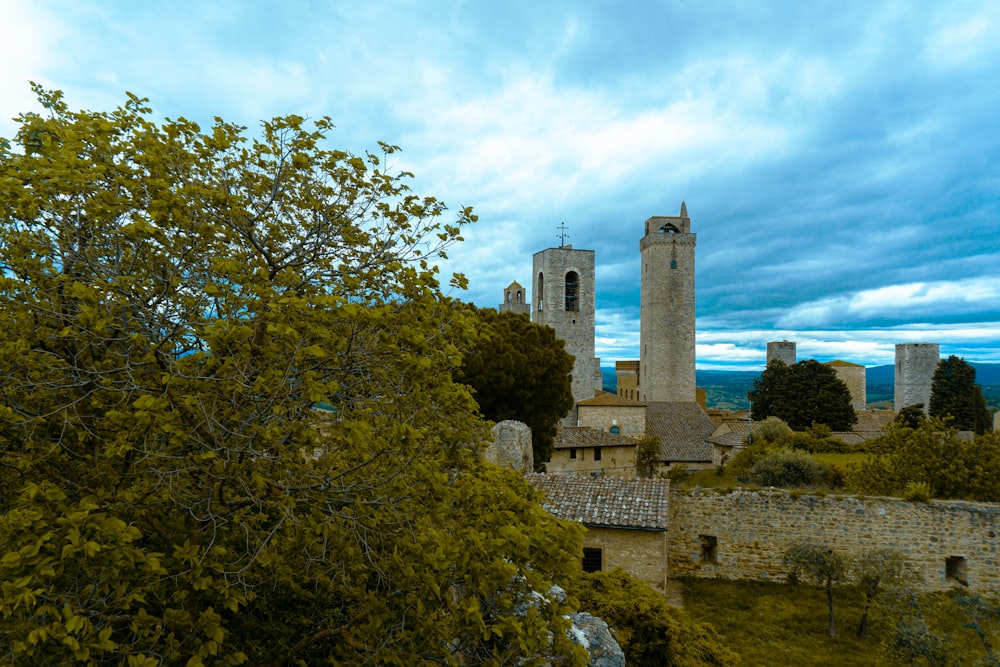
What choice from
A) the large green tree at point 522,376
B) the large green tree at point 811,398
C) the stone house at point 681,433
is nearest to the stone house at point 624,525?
the large green tree at point 522,376

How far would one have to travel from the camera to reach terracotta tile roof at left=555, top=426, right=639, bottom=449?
98.4ft

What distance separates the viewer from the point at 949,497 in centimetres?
1748

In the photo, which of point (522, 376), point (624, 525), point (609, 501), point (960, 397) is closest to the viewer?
point (624, 525)

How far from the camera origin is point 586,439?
30.6 metres

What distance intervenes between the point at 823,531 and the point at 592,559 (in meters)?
7.30

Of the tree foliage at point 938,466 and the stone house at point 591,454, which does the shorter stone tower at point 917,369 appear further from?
the tree foliage at point 938,466

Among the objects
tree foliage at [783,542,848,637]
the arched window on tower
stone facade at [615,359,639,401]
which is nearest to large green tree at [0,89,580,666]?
tree foliage at [783,542,848,637]

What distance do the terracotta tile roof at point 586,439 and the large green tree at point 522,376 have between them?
3984 millimetres

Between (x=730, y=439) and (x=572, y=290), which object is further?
(x=572, y=290)

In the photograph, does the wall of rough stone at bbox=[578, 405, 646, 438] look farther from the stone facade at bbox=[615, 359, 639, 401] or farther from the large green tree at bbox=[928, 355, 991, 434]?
the large green tree at bbox=[928, 355, 991, 434]

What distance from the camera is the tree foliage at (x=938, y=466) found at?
17.2 meters

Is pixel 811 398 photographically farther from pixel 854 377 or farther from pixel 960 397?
pixel 854 377

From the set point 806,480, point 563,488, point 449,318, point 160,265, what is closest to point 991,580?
point 806,480

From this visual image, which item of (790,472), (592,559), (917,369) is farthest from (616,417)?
(917,369)
